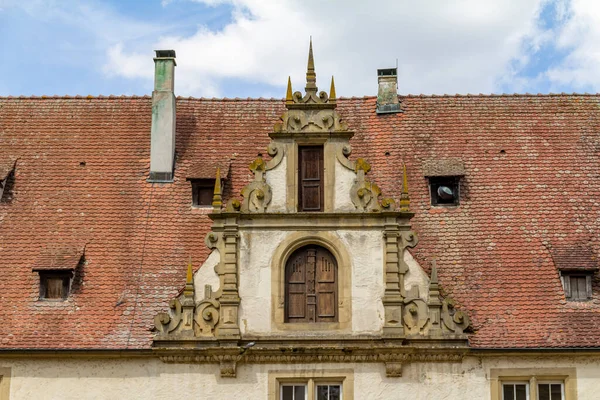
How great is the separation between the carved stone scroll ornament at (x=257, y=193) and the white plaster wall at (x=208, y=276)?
117cm

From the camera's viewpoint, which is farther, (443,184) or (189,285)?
(443,184)

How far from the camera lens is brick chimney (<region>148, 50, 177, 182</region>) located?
25594mm

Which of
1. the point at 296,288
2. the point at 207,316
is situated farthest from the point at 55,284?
the point at 296,288

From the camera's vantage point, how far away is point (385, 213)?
74.4 ft

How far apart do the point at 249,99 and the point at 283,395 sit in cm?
Answer: 844

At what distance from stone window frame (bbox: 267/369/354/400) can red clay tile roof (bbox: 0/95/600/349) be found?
2704 millimetres

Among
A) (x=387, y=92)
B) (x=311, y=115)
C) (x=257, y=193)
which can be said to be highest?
(x=387, y=92)

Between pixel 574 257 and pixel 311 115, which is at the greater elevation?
pixel 311 115

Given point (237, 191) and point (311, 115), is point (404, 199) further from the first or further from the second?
point (237, 191)

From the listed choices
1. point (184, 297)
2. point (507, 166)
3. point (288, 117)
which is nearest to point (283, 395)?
point (184, 297)

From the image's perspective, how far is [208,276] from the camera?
22.7 m

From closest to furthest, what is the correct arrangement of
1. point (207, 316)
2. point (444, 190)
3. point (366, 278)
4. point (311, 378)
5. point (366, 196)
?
point (311, 378) → point (207, 316) → point (366, 278) → point (366, 196) → point (444, 190)

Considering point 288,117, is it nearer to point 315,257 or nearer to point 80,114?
point 315,257

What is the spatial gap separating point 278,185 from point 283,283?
2.12m
